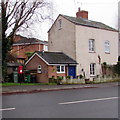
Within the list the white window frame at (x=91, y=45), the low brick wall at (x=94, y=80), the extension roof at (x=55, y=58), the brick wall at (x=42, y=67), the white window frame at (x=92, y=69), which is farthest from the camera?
the white window frame at (x=91, y=45)

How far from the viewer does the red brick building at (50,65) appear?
27688mm

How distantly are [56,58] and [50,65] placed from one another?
1704mm

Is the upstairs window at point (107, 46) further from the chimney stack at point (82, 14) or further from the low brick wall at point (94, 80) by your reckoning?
the chimney stack at point (82, 14)

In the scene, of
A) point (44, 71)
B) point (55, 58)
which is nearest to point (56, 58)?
point (55, 58)

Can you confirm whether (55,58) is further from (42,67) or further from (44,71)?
(44,71)

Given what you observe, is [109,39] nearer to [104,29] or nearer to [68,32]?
[104,29]

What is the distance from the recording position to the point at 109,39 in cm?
3403

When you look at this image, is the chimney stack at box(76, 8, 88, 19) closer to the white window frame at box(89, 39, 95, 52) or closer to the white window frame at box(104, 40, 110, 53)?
the white window frame at box(104, 40, 110, 53)

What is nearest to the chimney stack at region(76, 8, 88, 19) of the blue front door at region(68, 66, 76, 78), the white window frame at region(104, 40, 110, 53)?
the white window frame at region(104, 40, 110, 53)

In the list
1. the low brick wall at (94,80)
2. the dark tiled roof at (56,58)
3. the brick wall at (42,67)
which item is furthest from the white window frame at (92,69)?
the brick wall at (42,67)

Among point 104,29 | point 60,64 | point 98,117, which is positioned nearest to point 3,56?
point 60,64

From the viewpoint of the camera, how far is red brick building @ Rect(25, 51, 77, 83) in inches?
1090

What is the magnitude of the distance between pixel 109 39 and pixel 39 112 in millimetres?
26769

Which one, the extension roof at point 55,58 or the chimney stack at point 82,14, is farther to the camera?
the chimney stack at point 82,14
